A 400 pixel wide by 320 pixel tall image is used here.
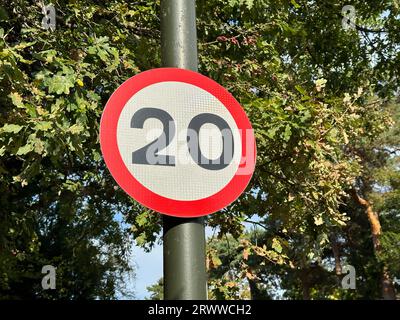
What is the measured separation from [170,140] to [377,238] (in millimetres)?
27472

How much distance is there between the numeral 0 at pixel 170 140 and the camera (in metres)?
2.12

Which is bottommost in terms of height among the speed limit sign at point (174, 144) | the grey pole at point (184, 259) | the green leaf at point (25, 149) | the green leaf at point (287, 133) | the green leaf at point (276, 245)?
the grey pole at point (184, 259)

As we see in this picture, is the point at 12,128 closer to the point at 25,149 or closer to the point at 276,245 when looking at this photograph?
the point at 25,149

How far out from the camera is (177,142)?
2.15 m

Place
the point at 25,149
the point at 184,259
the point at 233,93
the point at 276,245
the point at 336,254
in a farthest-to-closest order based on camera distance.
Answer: the point at 336,254, the point at 276,245, the point at 233,93, the point at 25,149, the point at 184,259

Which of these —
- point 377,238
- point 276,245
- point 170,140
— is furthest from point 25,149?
point 377,238

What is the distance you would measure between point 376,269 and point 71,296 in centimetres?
1515

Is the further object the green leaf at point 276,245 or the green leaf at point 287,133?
the green leaf at point 276,245

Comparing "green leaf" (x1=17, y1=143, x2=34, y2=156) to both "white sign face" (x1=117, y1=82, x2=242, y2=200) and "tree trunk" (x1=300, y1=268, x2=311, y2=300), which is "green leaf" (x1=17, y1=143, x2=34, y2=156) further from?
"tree trunk" (x1=300, y1=268, x2=311, y2=300)

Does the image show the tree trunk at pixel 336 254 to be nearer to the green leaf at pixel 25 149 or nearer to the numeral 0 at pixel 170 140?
the green leaf at pixel 25 149

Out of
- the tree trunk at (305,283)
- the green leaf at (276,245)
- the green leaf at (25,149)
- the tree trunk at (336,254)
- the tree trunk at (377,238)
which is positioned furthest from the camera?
the tree trunk at (305,283)

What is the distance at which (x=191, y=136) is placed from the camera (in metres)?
2.18

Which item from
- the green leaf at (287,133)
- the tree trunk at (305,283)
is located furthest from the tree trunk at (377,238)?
the green leaf at (287,133)
